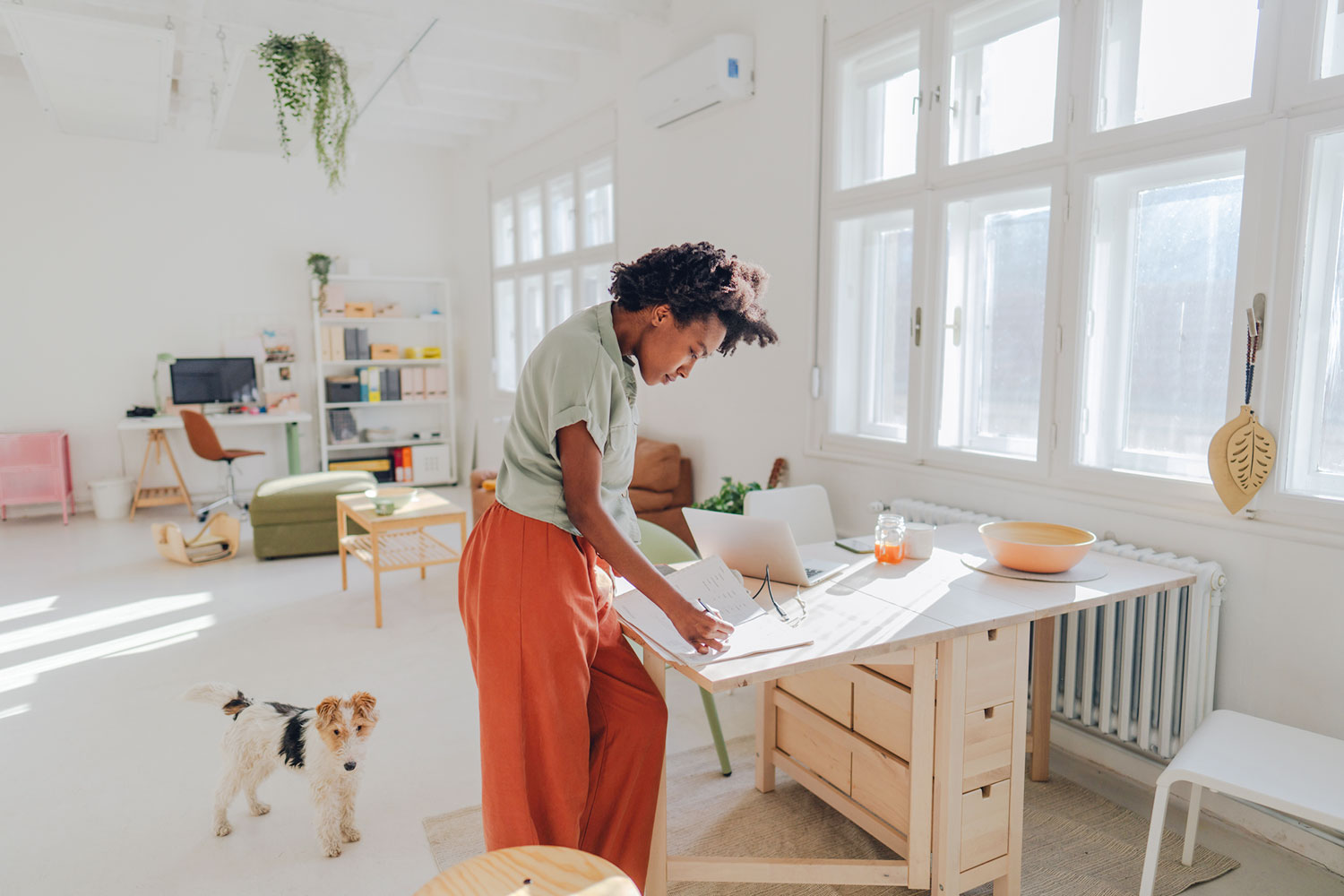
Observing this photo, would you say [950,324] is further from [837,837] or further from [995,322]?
[837,837]

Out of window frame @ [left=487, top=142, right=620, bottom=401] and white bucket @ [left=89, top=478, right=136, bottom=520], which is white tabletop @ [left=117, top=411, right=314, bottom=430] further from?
window frame @ [left=487, top=142, right=620, bottom=401]

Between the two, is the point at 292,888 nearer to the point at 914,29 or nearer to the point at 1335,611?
the point at 1335,611

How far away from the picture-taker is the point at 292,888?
2109 mm

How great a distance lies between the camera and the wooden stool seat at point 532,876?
4.17 ft

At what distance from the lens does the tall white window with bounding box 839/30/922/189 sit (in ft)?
10.8

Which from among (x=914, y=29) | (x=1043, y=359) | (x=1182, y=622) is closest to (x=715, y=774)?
(x=1182, y=622)

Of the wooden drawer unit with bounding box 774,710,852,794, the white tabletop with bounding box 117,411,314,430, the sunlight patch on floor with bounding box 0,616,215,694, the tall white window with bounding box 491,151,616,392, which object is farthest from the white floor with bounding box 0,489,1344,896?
the tall white window with bounding box 491,151,616,392

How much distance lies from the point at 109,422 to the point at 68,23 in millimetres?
3721

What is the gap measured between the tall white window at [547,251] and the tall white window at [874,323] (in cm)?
210

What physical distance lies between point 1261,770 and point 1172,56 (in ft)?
6.33

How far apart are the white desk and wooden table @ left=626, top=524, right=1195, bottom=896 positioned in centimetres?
576

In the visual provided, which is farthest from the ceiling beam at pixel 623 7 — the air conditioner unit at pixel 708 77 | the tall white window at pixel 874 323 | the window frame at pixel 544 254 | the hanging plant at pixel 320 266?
the hanging plant at pixel 320 266

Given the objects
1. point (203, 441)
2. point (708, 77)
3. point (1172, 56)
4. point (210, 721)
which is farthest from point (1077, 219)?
point (203, 441)

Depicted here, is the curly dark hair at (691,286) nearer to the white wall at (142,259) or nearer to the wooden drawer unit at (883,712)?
the wooden drawer unit at (883,712)
